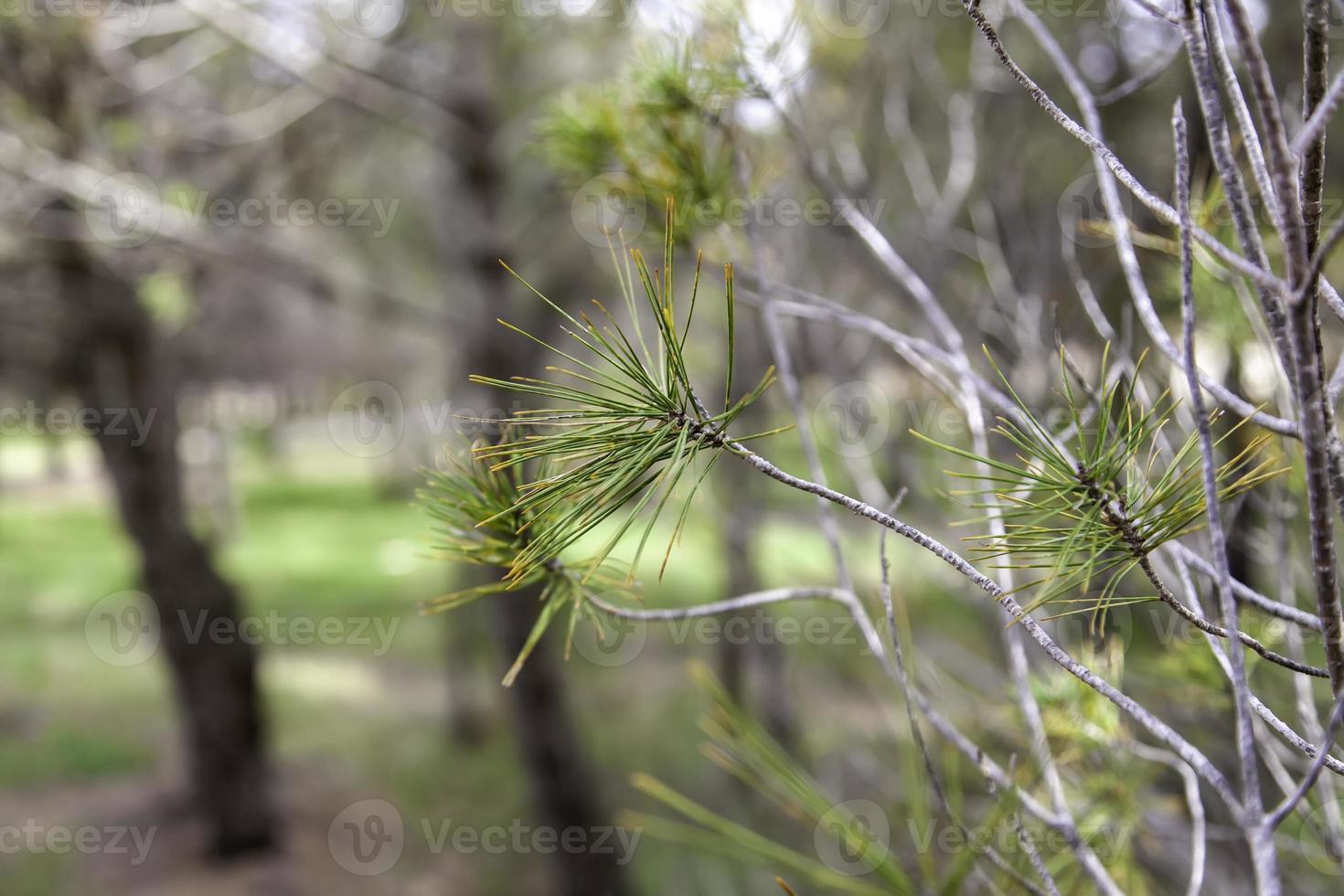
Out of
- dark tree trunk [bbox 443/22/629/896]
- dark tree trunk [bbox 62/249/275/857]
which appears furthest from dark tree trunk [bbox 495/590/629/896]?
dark tree trunk [bbox 62/249/275/857]

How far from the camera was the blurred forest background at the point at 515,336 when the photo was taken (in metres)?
1.57

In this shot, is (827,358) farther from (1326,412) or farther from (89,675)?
(89,675)

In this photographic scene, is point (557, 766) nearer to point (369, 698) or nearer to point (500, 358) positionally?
point (500, 358)

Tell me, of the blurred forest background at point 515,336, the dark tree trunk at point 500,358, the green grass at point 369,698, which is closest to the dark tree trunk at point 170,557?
the blurred forest background at point 515,336

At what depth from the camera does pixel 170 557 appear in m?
4.98

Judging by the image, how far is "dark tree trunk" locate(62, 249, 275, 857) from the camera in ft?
16.0

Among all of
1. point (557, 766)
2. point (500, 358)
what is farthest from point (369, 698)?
point (500, 358)

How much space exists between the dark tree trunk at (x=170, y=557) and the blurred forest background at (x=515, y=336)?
2cm

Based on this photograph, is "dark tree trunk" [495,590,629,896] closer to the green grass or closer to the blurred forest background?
the blurred forest background

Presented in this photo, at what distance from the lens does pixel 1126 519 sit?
708mm

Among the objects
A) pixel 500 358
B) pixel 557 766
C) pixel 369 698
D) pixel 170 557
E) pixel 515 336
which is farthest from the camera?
pixel 369 698

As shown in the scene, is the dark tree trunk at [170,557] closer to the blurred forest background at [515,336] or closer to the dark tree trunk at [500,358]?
the blurred forest background at [515,336]

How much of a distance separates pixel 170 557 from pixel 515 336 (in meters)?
2.35

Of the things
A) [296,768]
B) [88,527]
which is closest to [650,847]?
[296,768]
